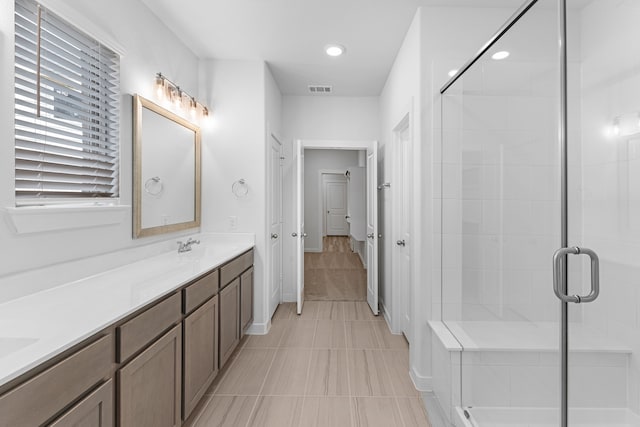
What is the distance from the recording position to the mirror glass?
217cm

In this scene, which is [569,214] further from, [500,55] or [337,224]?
[337,224]

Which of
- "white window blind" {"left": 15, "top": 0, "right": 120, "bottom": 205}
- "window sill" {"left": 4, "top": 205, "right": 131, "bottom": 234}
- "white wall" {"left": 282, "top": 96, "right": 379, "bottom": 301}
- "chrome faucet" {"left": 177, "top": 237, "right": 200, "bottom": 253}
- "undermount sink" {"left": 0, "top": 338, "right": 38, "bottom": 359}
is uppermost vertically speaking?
"white wall" {"left": 282, "top": 96, "right": 379, "bottom": 301}

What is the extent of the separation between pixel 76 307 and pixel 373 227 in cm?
295

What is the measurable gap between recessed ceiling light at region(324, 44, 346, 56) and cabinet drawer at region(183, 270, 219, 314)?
6.90 ft

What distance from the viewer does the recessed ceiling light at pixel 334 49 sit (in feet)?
9.35

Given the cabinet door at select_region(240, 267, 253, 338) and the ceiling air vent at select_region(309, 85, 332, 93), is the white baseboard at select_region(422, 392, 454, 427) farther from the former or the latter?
the ceiling air vent at select_region(309, 85, 332, 93)

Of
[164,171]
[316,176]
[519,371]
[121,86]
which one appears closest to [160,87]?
[121,86]

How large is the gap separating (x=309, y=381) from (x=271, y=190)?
185 cm

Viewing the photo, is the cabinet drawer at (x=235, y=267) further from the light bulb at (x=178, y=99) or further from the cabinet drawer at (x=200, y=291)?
the light bulb at (x=178, y=99)

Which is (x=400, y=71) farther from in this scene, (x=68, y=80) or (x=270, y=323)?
→ (x=270, y=323)

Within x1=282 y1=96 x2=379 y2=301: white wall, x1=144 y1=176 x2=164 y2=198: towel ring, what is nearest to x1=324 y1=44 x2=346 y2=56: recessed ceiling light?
x1=282 y1=96 x2=379 y2=301: white wall

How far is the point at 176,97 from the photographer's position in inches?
101

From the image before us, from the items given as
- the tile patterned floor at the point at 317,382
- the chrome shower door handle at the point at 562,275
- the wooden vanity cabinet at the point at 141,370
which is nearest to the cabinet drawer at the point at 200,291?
the wooden vanity cabinet at the point at 141,370

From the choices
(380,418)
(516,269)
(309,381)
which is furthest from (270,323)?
(516,269)
